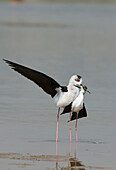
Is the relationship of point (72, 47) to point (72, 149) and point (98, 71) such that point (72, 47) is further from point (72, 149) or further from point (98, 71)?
point (72, 149)

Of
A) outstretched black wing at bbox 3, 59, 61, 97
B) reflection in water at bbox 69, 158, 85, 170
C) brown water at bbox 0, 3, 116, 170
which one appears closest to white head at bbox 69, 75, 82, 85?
outstretched black wing at bbox 3, 59, 61, 97

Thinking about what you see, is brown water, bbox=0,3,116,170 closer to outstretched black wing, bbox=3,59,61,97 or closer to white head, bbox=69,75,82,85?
outstretched black wing, bbox=3,59,61,97

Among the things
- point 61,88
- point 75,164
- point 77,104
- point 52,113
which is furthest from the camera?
point 52,113

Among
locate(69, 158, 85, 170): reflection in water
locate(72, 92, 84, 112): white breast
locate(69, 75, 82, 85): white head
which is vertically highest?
locate(69, 75, 82, 85): white head

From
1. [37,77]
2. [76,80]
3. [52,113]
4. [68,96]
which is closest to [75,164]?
[68,96]

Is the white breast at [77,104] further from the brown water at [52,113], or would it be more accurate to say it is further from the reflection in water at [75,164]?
the reflection in water at [75,164]

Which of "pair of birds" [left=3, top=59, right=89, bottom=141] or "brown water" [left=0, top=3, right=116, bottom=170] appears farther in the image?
"pair of birds" [left=3, top=59, right=89, bottom=141]

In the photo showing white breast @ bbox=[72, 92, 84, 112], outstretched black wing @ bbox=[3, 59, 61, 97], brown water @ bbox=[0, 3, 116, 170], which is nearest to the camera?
brown water @ bbox=[0, 3, 116, 170]

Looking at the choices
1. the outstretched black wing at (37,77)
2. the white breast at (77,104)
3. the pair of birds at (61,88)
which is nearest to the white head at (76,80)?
the pair of birds at (61,88)

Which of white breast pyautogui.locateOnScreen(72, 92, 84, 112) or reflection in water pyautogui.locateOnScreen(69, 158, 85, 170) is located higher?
white breast pyautogui.locateOnScreen(72, 92, 84, 112)

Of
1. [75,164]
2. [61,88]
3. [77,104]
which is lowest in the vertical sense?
[75,164]

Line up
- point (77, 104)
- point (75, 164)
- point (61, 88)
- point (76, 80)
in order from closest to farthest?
point (75, 164), point (76, 80), point (61, 88), point (77, 104)

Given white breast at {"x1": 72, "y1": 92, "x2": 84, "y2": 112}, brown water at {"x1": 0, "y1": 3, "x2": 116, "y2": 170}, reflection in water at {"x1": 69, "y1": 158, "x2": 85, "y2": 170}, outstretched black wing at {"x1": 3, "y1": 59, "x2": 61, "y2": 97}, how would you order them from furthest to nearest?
white breast at {"x1": 72, "y1": 92, "x2": 84, "y2": 112} < outstretched black wing at {"x1": 3, "y1": 59, "x2": 61, "y2": 97} < brown water at {"x1": 0, "y1": 3, "x2": 116, "y2": 170} < reflection in water at {"x1": 69, "y1": 158, "x2": 85, "y2": 170}

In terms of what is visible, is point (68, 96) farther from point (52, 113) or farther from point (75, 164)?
point (52, 113)
